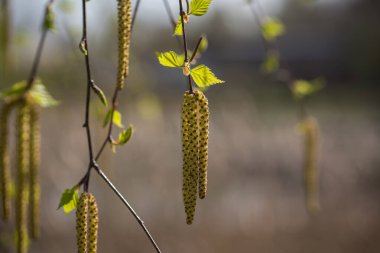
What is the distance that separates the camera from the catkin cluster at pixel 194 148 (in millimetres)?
1032

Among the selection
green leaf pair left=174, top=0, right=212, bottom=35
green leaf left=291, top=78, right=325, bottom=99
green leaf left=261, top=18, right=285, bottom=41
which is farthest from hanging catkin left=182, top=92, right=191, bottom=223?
green leaf left=291, top=78, right=325, bottom=99

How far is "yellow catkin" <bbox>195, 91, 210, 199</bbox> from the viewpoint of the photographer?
1032 millimetres

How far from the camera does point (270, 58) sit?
6.80ft

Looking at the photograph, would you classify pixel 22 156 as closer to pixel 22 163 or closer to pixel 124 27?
pixel 22 163

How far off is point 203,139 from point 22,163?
20.7 inches

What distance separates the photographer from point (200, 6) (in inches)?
40.6

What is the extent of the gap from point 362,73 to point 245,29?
5.13m

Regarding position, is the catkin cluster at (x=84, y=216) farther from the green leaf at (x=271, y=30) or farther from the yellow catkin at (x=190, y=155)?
the green leaf at (x=271, y=30)

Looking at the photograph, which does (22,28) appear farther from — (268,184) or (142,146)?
(268,184)

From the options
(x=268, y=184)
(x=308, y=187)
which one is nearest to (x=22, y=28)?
(x=308, y=187)

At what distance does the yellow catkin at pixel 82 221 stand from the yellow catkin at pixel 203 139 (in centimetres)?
21

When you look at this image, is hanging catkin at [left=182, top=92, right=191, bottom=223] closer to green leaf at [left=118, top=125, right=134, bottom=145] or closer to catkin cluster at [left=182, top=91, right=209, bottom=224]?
catkin cluster at [left=182, top=91, right=209, bottom=224]

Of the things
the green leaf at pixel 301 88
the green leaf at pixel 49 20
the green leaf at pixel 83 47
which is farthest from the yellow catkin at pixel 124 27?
the green leaf at pixel 301 88

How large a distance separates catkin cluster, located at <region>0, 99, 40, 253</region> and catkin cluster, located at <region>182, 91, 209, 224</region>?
0.50 metres
